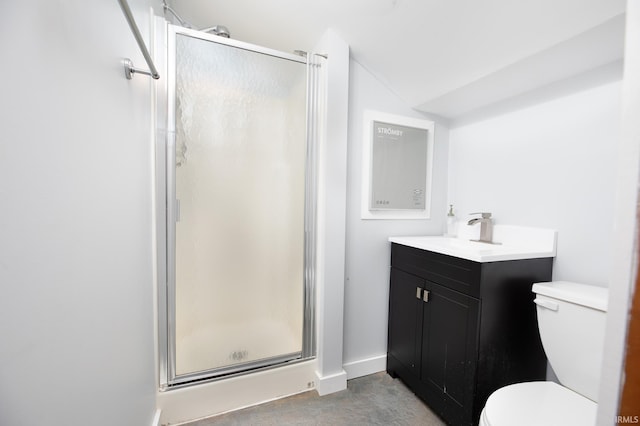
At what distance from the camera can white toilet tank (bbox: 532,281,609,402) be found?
953mm

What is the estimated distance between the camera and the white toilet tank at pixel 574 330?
95 centimetres

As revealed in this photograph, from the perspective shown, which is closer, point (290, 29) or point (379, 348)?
point (290, 29)

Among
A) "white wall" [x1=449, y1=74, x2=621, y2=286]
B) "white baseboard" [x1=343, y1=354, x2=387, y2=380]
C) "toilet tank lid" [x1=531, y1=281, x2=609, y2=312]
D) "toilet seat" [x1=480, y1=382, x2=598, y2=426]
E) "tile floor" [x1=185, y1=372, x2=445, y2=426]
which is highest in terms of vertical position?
"white wall" [x1=449, y1=74, x2=621, y2=286]

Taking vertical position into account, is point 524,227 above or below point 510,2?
below

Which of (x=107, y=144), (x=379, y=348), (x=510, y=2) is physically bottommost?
(x=379, y=348)

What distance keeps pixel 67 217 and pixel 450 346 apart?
163cm

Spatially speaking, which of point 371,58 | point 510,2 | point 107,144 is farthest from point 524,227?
point 107,144

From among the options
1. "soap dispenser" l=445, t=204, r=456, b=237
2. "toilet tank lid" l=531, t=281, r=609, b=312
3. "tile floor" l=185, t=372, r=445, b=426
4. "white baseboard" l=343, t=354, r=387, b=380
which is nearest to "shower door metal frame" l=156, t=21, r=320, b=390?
"tile floor" l=185, t=372, r=445, b=426

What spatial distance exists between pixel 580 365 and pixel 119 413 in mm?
1799

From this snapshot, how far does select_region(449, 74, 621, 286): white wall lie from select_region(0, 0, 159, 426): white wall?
6.64 feet

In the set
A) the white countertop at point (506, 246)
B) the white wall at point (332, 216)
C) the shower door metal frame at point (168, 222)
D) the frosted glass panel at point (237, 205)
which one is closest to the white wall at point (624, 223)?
the white countertop at point (506, 246)

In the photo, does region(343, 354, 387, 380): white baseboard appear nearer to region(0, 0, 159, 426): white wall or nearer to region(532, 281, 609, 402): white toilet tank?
region(532, 281, 609, 402): white toilet tank

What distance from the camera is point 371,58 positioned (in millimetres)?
1610

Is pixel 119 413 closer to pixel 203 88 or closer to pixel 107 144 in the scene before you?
pixel 107 144
